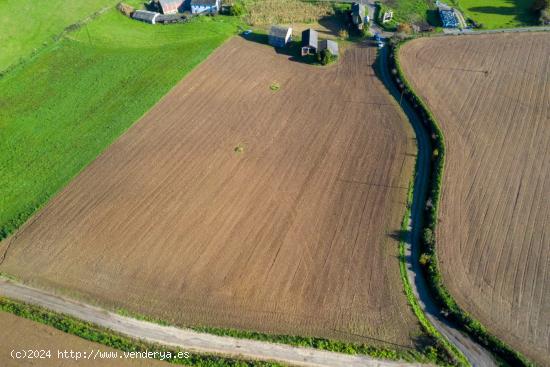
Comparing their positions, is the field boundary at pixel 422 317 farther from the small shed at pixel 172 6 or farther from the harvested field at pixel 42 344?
the small shed at pixel 172 6

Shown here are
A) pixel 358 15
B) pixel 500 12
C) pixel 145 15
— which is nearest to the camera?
pixel 358 15

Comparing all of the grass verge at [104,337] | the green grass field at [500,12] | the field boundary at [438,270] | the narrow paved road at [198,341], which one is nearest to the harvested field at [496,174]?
the field boundary at [438,270]

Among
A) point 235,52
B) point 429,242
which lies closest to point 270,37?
point 235,52

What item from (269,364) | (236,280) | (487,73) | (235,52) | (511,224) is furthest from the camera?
(235,52)

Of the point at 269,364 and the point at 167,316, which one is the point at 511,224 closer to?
the point at 269,364

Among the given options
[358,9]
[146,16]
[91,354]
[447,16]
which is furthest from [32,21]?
→ [447,16]

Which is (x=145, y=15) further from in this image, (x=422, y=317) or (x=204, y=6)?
(x=422, y=317)
